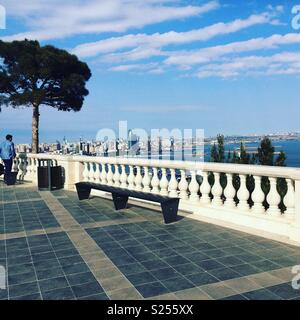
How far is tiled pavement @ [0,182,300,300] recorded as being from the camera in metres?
4.12

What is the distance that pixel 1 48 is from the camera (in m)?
23.2

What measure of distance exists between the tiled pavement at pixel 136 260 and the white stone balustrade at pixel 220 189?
0.38 metres

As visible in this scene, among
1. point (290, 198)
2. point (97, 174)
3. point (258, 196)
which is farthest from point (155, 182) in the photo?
point (290, 198)

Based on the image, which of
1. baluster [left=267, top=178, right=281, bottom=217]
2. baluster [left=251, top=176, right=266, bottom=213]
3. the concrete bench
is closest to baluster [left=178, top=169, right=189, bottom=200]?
the concrete bench

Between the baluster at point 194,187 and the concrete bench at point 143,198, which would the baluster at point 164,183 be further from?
the baluster at point 194,187

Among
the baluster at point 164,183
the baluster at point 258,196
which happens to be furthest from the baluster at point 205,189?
the baluster at point 258,196

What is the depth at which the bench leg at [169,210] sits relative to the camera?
7182 millimetres

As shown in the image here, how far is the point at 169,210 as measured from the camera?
23.9 feet

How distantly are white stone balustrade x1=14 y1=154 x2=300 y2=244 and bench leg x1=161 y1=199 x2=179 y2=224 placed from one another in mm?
688

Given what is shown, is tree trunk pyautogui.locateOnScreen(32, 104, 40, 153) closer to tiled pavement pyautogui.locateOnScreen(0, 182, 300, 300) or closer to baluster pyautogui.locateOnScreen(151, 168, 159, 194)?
tiled pavement pyautogui.locateOnScreen(0, 182, 300, 300)

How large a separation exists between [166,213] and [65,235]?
2142 millimetres
